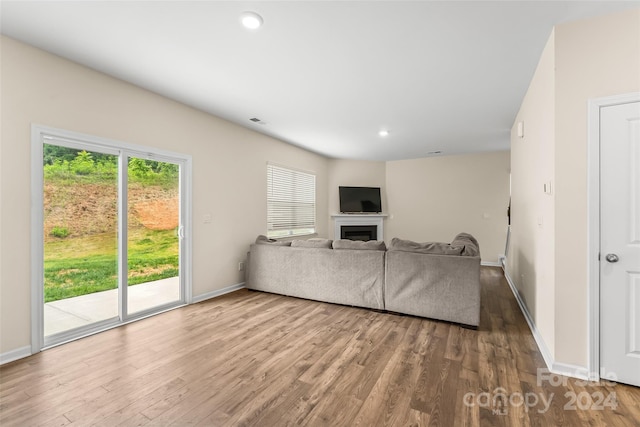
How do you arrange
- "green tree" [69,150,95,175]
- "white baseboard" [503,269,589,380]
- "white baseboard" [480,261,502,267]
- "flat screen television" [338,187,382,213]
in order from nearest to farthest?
"white baseboard" [503,269,589,380] < "green tree" [69,150,95,175] < "white baseboard" [480,261,502,267] < "flat screen television" [338,187,382,213]

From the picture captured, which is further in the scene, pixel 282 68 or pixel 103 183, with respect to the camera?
pixel 103 183

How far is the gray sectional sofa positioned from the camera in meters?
3.14

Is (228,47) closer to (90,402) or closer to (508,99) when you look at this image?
(90,402)

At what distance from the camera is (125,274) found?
3203 mm

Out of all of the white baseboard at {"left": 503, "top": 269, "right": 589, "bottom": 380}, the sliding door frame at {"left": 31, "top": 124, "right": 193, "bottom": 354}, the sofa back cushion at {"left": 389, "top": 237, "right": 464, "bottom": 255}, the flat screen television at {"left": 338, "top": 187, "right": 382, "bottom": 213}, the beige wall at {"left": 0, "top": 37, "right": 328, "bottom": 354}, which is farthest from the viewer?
the flat screen television at {"left": 338, "top": 187, "right": 382, "bottom": 213}

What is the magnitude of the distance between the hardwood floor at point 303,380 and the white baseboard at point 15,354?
0.08 metres

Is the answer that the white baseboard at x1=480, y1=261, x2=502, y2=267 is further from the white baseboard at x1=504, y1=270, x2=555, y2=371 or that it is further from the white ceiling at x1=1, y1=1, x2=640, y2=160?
the white ceiling at x1=1, y1=1, x2=640, y2=160

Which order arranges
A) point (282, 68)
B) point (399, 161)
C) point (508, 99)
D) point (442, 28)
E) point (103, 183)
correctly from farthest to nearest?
point (399, 161) < point (508, 99) < point (103, 183) < point (282, 68) < point (442, 28)

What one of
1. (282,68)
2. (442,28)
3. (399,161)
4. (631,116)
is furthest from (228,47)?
(399,161)

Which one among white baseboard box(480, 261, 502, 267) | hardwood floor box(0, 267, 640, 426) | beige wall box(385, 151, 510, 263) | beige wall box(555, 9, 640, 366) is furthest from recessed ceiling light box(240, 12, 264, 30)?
white baseboard box(480, 261, 502, 267)

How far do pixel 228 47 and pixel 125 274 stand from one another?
2632mm

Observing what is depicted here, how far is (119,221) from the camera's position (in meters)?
3.18

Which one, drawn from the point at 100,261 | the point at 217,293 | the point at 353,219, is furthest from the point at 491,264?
the point at 100,261

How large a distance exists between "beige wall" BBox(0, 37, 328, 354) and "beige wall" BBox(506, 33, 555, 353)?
392cm
